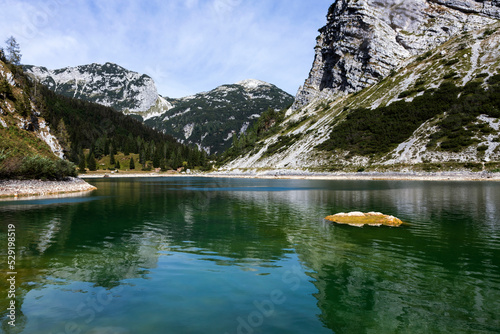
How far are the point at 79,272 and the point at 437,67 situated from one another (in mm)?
199780

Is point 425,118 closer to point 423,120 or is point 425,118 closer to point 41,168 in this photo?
point 423,120

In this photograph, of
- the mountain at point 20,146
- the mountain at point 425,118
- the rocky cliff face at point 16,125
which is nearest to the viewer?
the mountain at point 20,146

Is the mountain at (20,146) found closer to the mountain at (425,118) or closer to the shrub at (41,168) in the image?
the shrub at (41,168)

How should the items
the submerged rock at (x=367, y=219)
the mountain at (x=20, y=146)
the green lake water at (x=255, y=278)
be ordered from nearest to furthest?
the green lake water at (x=255, y=278) → the submerged rock at (x=367, y=219) → the mountain at (x=20, y=146)

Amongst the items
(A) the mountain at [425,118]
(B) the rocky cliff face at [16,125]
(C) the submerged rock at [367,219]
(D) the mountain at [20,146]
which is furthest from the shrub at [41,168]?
(A) the mountain at [425,118]

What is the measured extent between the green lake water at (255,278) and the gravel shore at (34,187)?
2997 cm

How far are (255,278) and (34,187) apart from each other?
5807 cm

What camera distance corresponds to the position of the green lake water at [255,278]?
1009 cm

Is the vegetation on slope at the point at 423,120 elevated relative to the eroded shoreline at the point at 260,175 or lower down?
elevated

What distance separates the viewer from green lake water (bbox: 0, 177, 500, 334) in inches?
397

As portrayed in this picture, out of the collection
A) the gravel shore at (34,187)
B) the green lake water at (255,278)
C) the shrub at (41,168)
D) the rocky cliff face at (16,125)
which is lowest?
the green lake water at (255,278)

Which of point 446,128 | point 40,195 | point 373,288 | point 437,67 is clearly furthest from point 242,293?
point 437,67

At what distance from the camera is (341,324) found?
9.95 metres

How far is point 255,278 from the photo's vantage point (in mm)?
14523
